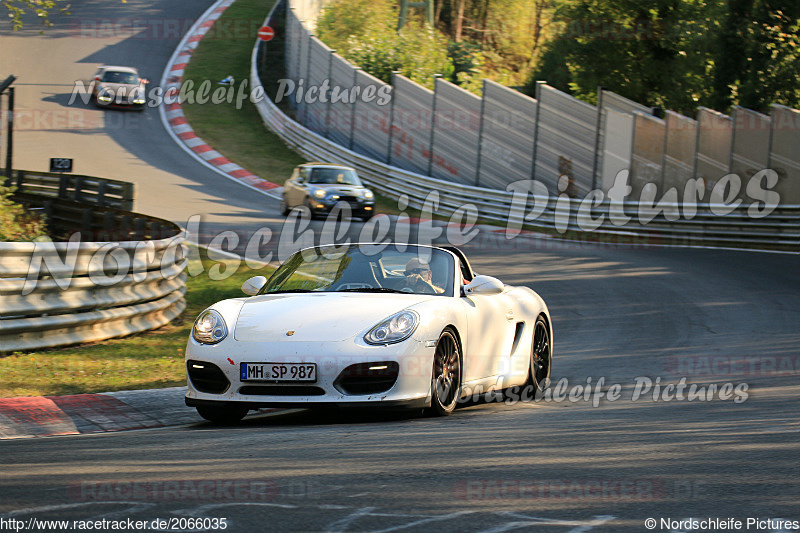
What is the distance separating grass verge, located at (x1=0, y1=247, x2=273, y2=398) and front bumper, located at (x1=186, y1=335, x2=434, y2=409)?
2.25 meters

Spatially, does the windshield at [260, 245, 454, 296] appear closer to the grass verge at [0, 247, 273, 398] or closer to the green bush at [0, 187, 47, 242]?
the grass verge at [0, 247, 273, 398]

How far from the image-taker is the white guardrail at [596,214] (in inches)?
874

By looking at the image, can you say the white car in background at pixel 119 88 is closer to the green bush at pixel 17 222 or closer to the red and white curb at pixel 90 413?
the green bush at pixel 17 222

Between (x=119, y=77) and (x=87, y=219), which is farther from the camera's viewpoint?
(x=119, y=77)

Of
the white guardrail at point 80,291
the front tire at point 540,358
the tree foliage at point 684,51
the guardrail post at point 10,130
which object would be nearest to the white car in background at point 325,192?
the guardrail post at point 10,130

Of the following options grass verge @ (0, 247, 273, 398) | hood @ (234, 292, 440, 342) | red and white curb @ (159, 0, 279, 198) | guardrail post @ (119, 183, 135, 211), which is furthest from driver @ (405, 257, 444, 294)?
red and white curb @ (159, 0, 279, 198)

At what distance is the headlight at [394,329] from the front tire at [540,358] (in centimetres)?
201

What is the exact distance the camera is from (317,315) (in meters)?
6.85

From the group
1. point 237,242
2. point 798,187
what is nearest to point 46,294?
point 237,242

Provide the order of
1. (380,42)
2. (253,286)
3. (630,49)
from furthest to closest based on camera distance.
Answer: (380,42) < (630,49) < (253,286)

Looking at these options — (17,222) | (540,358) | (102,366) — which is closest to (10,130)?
(17,222)

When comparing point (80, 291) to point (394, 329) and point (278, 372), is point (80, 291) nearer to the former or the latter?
point (278, 372)

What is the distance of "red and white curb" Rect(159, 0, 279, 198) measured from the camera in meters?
33.4

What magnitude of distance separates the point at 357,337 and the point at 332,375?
31cm
